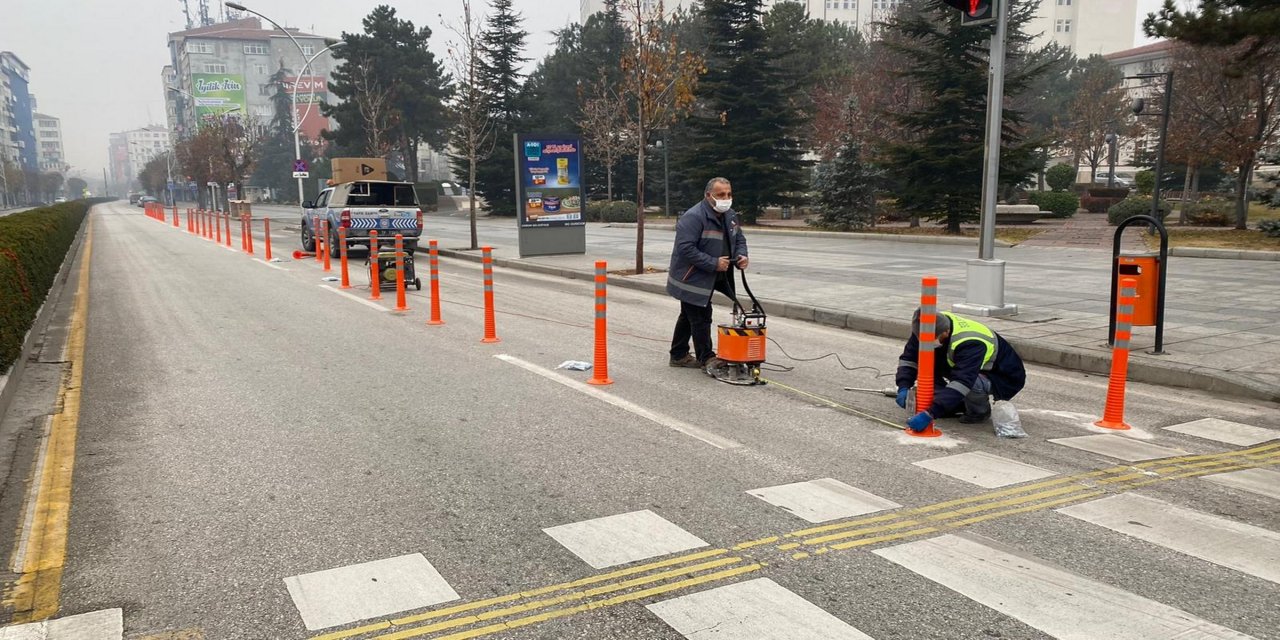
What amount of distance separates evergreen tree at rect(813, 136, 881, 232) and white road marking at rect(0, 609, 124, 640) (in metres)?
27.4

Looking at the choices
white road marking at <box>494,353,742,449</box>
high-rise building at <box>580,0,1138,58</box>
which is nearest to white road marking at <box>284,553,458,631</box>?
white road marking at <box>494,353,742,449</box>

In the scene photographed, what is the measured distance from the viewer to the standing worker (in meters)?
8.05

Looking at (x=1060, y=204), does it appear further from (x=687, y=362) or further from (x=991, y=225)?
(x=687, y=362)

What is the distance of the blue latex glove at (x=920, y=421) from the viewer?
Result: 6.15 m

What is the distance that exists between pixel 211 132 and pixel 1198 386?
77.5 m

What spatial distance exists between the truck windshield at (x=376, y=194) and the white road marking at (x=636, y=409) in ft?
50.1

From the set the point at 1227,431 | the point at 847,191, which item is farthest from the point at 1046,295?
the point at 847,191

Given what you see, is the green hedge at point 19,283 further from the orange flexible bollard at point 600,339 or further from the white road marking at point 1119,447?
the white road marking at point 1119,447

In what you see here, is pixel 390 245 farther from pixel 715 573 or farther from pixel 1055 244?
pixel 715 573

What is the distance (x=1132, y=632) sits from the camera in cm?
335

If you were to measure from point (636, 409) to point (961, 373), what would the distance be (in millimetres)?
2467

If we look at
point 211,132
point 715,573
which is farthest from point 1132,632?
point 211,132

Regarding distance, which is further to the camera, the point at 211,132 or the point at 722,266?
the point at 211,132

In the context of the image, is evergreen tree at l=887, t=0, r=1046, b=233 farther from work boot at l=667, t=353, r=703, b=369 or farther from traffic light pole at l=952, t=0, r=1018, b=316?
work boot at l=667, t=353, r=703, b=369
